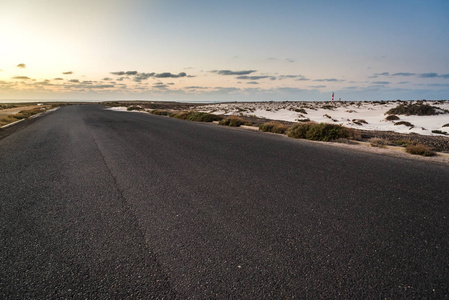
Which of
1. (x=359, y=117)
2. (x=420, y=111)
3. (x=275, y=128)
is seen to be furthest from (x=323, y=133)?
(x=420, y=111)

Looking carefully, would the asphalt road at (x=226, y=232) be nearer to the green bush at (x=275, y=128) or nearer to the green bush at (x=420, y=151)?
the green bush at (x=420, y=151)

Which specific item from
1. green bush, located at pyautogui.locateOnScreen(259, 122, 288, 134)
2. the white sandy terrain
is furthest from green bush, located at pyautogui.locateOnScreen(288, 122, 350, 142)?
the white sandy terrain

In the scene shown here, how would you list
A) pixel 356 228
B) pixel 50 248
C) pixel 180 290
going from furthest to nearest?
pixel 356 228
pixel 50 248
pixel 180 290

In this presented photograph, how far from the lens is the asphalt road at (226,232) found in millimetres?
2371

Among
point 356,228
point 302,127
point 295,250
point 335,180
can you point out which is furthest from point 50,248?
point 302,127

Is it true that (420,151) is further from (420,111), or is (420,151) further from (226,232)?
(420,111)

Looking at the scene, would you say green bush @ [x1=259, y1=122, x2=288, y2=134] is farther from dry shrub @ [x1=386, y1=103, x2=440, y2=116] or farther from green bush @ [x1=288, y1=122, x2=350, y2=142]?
dry shrub @ [x1=386, y1=103, x2=440, y2=116]

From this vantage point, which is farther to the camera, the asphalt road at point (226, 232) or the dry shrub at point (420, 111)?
the dry shrub at point (420, 111)

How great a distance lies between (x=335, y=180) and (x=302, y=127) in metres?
7.12

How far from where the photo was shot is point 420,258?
8.93ft

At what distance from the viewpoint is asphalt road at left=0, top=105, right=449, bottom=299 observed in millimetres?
2371

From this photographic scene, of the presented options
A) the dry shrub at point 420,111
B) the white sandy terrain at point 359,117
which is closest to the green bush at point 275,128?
the white sandy terrain at point 359,117

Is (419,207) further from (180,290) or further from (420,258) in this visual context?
(180,290)

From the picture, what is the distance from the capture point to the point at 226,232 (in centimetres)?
329
